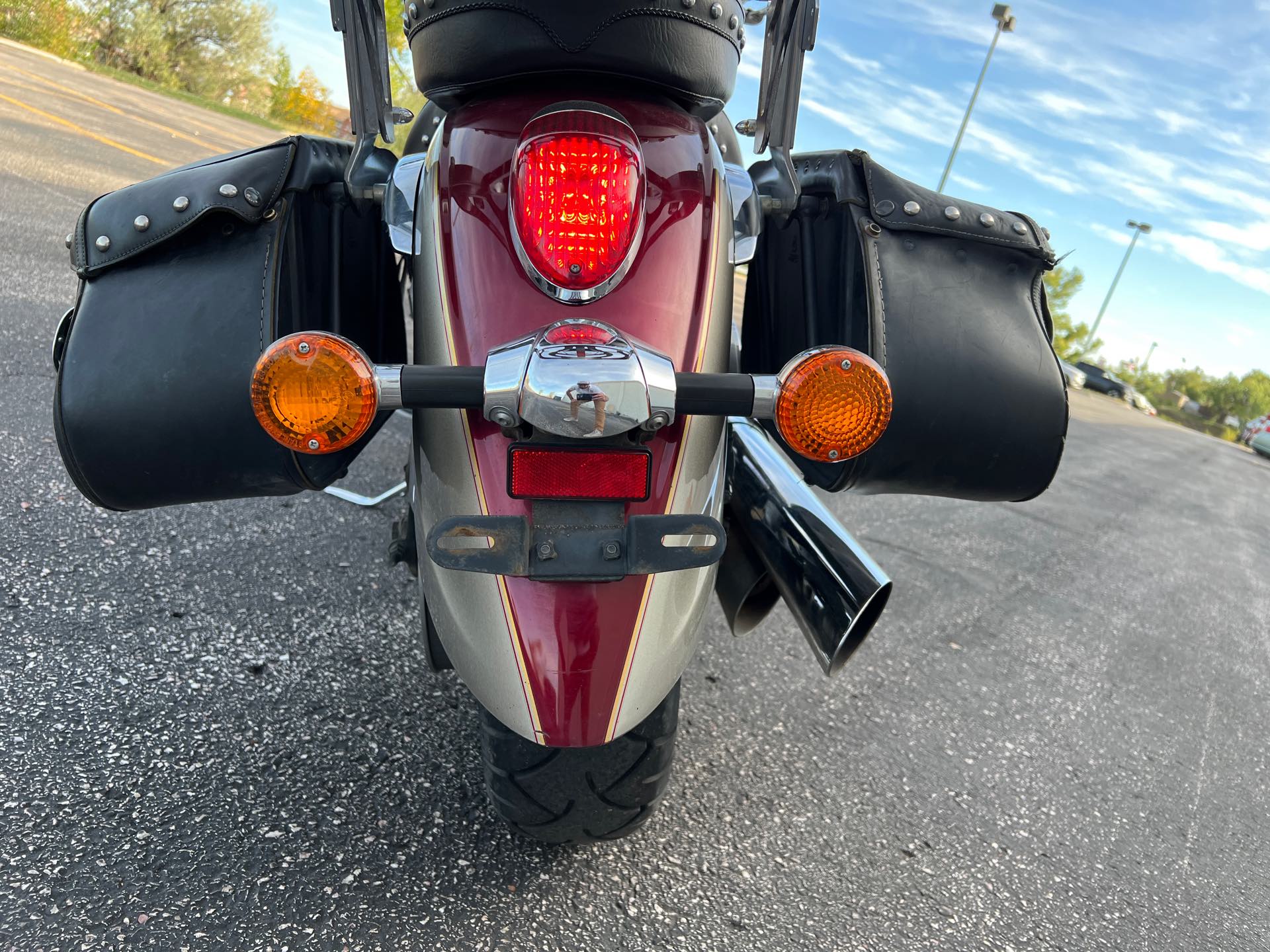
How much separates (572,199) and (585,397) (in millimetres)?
368

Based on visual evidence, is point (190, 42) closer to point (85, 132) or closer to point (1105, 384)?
point (85, 132)

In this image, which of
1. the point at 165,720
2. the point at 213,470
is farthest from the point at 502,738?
the point at 165,720

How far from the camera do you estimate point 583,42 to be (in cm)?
132

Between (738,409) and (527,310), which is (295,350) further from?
(738,409)

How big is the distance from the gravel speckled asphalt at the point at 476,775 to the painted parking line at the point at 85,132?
5.91 metres

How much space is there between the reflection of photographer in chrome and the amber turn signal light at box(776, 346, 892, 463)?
0.78 ft

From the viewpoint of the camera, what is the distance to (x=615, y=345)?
1111 mm

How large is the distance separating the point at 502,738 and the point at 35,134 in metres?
9.13

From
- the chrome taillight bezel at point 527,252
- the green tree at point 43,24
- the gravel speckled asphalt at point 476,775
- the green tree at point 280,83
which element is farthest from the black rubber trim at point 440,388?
the green tree at point 280,83

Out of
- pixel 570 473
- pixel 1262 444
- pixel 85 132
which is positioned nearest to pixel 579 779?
pixel 570 473

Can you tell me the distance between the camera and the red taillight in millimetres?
1229

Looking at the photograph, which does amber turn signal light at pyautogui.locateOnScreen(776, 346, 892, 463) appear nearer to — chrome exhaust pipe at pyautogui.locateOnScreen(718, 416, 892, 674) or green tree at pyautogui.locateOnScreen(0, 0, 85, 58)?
chrome exhaust pipe at pyautogui.locateOnScreen(718, 416, 892, 674)

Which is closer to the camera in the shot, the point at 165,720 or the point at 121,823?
the point at 121,823

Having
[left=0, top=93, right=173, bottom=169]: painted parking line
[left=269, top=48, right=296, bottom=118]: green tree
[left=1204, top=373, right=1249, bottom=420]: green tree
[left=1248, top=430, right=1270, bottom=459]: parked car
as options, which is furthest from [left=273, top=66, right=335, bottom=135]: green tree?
[left=1204, top=373, right=1249, bottom=420]: green tree
